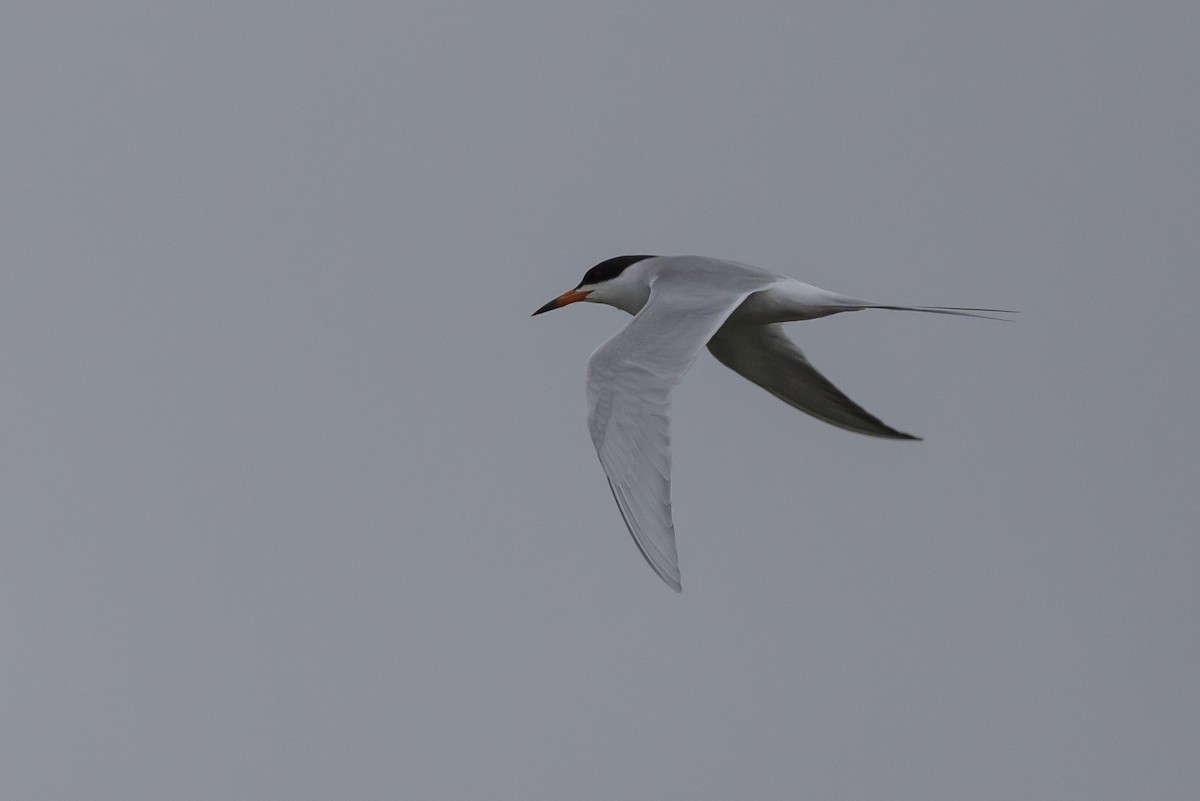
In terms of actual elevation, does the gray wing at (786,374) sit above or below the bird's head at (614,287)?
below

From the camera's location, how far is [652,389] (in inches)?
301

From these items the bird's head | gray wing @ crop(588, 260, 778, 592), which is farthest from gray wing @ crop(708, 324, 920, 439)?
gray wing @ crop(588, 260, 778, 592)

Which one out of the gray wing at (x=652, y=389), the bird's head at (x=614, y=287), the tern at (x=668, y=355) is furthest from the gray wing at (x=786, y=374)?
the gray wing at (x=652, y=389)

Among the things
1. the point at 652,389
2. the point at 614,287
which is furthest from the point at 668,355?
the point at 614,287

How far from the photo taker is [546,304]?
10.2 metres

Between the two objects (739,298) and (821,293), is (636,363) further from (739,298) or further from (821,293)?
(821,293)

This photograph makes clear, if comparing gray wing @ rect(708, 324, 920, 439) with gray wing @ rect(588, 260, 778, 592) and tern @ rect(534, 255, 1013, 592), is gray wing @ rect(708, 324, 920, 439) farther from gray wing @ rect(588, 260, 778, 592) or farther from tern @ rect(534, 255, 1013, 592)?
gray wing @ rect(588, 260, 778, 592)

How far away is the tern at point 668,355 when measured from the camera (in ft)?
23.5

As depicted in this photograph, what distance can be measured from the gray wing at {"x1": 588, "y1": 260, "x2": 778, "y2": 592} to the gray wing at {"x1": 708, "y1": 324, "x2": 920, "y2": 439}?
872mm

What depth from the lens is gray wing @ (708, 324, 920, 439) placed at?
9.66 metres

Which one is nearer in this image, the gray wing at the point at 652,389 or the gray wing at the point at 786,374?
the gray wing at the point at 652,389

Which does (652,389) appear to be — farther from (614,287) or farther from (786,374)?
(786,374)

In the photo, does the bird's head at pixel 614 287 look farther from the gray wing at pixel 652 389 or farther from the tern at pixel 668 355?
the gray wing at pixel 652 389

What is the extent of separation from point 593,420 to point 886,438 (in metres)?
2.62
